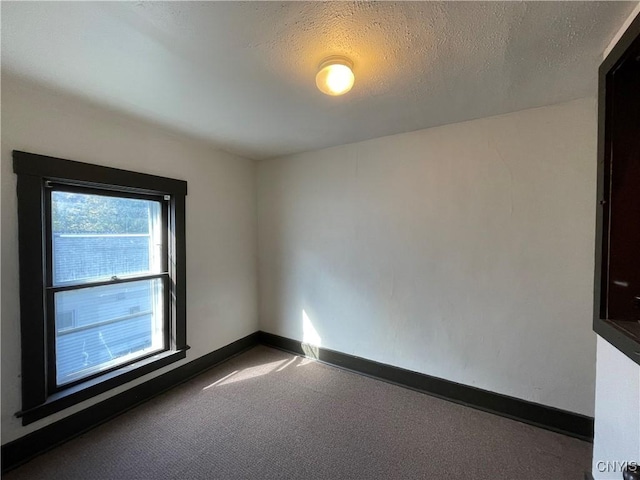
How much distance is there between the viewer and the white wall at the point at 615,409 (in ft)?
3.59

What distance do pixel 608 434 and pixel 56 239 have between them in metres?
3.36

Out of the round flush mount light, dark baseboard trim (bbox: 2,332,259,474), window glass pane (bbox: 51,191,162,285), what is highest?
the round flush mount light

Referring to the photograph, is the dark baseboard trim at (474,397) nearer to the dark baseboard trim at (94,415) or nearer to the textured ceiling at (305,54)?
the dark baseboard trim at (94,415)

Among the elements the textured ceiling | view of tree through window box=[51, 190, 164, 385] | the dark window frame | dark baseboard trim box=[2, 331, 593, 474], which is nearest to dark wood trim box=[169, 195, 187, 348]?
view of tree through window box=[51, 190, 164, 385]

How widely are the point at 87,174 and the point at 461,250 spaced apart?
9.49ft

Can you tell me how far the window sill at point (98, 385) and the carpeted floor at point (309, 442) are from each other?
253 mm

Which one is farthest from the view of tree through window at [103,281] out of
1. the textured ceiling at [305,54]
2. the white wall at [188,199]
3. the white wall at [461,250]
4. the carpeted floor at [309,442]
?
the white wall at [461,250]

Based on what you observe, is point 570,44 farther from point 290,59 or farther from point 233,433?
point 233,433

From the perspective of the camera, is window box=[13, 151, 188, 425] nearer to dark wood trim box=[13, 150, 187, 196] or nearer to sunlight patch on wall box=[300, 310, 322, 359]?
dark wood trim box=[13, 150, 187, 196]

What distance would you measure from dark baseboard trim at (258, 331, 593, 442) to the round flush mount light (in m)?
2.38

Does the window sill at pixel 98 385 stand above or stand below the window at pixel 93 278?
below

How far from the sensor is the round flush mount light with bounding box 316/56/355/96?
1360 millimetres

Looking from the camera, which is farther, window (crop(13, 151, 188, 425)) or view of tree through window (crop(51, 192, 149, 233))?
view of tree through window (crop(51, 192, 149, 233))

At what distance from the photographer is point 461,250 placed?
7.23 feet
